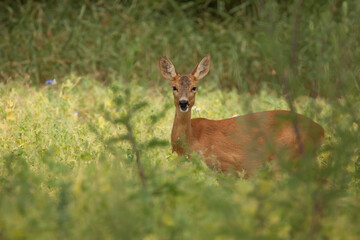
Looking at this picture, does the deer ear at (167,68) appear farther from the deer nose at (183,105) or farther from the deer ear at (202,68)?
the deer nose at (183,105)

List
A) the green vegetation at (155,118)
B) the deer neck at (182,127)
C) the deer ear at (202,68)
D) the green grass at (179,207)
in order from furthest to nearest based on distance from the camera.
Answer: the deer ear at (202,68), the deer neck at (182,127), the green vegetation at (155,118), the green grass at (179,207)

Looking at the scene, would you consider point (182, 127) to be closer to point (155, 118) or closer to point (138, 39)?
point (155, 118)

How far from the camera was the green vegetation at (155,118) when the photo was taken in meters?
2.81

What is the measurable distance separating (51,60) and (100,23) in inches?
43.4

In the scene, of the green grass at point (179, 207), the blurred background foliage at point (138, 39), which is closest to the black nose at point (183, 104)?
the green grass at point (179, 207)

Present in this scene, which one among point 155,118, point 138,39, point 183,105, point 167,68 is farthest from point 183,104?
point 138,39

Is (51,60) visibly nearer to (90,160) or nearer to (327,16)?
(90,160)

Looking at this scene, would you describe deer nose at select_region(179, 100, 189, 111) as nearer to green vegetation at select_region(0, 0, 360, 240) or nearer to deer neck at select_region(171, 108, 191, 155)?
deer neck at select_region(171, 108, 191, 155)

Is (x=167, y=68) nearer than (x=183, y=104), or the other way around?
(x=183, y=104)

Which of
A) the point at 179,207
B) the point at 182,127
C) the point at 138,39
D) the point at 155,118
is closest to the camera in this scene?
the point at 179,207

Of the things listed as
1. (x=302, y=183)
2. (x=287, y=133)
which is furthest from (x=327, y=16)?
(x=287, y=133)

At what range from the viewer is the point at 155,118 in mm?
3402

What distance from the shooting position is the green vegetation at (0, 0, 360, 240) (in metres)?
2.81

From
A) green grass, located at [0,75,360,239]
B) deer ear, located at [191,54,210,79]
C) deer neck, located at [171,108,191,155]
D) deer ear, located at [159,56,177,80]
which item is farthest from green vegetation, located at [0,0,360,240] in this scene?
deer ear, located at [191,54,210,79]
